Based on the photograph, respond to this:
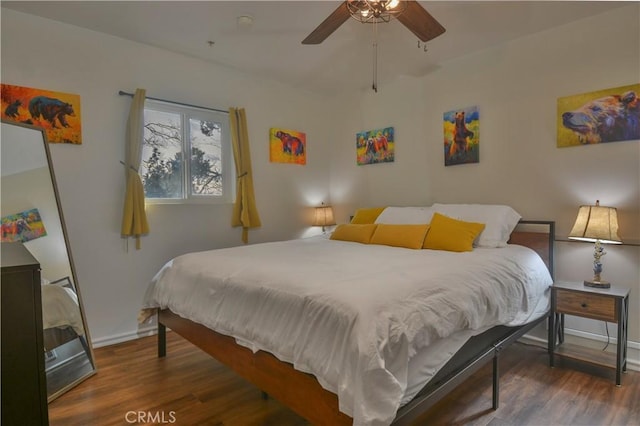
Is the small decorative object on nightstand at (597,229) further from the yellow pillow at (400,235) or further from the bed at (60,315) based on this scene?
the bed at (60,315)

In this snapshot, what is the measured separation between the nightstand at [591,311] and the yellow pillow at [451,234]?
646 millimetres

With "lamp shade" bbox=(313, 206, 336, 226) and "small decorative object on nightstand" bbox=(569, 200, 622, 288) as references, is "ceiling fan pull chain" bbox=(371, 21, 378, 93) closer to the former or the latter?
"lamp shade" bbox=(313, 206, 336, 226)

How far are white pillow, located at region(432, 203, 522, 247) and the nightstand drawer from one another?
52 cm

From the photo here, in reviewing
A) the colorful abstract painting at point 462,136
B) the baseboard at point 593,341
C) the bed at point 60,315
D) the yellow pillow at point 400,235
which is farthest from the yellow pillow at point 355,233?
the bed at point 60,315

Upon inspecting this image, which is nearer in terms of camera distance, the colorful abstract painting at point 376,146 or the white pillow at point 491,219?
the white pillow at point 491,219

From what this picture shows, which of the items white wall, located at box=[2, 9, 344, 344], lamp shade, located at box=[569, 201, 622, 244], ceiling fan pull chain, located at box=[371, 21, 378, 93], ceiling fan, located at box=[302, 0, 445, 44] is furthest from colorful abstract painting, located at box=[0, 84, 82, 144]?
lamp shade, located at box=[569, 201, 622, 244]

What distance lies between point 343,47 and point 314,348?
265 centimetres

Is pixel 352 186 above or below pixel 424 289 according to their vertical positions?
above

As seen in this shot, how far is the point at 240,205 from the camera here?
144 inches

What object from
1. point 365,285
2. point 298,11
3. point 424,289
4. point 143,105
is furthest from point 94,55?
point 424,289

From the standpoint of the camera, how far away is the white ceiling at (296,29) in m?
2.46

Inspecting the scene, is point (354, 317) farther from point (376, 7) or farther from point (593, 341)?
point (593, 341)

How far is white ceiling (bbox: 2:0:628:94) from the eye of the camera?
246 cm

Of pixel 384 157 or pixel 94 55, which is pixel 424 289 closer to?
pixel 384 157
